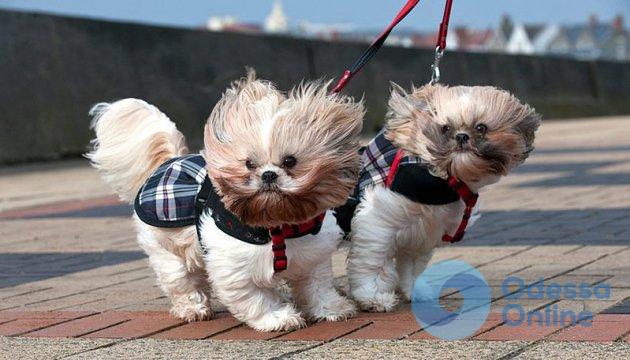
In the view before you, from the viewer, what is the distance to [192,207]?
4.89m

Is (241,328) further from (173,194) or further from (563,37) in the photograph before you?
(563,37)

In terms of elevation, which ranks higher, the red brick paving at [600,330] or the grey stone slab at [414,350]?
the red brick paving at [600,330]

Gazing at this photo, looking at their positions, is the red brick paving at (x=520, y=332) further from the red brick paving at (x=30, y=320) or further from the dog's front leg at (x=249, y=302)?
the red brick paving at (x=30, y=320)

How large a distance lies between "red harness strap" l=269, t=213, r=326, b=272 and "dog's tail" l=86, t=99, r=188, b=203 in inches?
40.7

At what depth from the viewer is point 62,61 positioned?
45.4ft

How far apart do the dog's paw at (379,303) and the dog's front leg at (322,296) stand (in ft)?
0.63

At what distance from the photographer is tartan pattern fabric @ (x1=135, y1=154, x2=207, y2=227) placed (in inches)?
193

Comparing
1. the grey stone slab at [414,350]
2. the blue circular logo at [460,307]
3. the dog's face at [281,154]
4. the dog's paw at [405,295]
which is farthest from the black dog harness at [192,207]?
the dog's paw at [405,295]

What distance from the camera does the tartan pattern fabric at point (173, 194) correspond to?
489 cm

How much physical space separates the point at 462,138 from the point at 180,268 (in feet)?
4.29

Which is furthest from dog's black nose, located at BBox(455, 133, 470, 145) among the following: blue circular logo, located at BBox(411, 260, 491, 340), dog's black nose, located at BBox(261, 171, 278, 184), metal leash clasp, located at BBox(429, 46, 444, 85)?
dog's black nose, located at BBox(261, 171, 278, 184)

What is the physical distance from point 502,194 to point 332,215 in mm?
5406

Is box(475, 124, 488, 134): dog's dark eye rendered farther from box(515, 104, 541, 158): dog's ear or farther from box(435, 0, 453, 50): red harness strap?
box(435, 0, 453, 50): red harness strap

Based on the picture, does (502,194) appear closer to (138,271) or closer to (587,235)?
(587,235)
